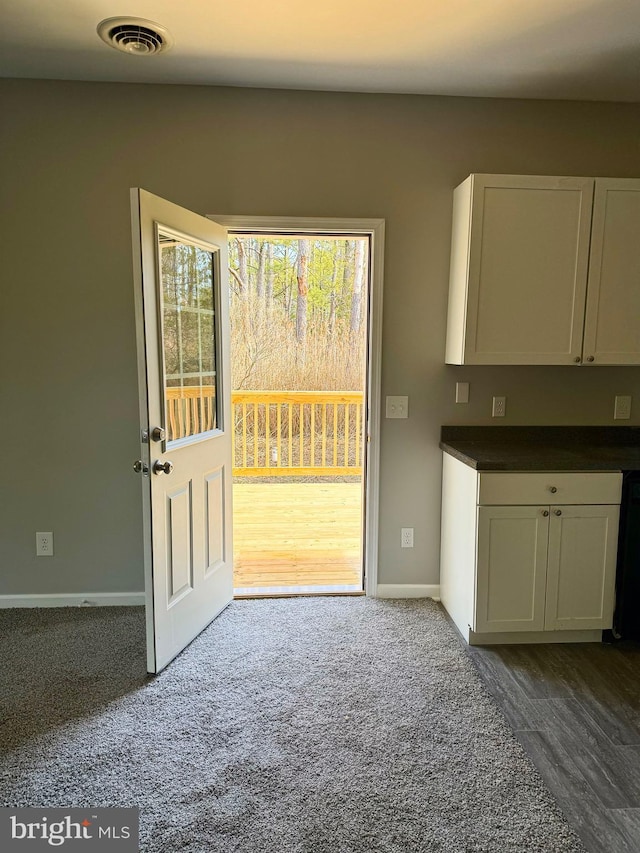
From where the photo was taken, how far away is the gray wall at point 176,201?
8.84ft

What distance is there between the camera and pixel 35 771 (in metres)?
1.74

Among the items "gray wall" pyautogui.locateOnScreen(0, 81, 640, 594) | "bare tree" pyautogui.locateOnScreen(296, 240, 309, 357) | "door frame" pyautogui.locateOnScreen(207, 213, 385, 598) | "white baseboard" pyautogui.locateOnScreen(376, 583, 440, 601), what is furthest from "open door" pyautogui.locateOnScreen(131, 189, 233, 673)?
"bare tree" pyautogui.locateOnScreen(296, 240, 309, 357)

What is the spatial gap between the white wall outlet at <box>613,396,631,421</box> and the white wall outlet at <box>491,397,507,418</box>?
64 cm

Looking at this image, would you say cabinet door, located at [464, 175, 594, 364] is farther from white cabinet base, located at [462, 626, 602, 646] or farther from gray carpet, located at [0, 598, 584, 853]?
gray carpet, located at [0, 598, 584, 853]

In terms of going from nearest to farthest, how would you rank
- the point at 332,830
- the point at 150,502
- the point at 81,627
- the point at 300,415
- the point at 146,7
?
the point at 332,830, the point at 146,7, the point at 150,502, the point at 81,627, the point at 300,415

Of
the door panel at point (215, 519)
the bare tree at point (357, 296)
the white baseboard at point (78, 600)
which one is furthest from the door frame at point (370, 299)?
the bare tree at point (357, 296)

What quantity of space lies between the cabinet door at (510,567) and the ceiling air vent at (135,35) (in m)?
2.48

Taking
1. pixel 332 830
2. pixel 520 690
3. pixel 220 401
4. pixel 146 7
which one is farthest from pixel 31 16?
pixel 520 690

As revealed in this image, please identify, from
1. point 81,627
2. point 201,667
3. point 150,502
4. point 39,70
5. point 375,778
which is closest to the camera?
point 375,778

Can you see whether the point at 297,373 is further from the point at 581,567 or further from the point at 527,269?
the point at 581,567

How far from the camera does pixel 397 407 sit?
295cm

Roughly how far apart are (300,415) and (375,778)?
419cm

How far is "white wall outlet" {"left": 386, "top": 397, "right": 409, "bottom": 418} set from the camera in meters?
2.94

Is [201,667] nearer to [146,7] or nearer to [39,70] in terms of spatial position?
[146,7]
